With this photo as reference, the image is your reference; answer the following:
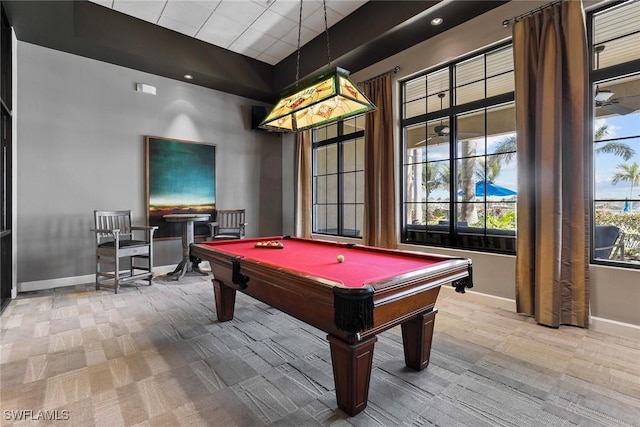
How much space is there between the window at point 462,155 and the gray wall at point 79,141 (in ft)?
11.9

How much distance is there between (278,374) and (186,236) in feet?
11.4

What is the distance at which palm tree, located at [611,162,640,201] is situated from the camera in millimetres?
2770

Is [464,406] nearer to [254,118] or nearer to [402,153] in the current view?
[402,153]

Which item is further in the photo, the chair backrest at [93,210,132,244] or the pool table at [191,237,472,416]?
the chair backrest at [93,210,132,244]

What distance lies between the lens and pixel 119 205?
468 cm

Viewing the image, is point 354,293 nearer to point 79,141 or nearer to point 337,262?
point 337,262

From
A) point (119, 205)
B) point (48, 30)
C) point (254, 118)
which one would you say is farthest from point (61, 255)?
point (254, 118)

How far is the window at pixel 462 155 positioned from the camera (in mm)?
3648

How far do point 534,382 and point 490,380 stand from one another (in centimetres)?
26

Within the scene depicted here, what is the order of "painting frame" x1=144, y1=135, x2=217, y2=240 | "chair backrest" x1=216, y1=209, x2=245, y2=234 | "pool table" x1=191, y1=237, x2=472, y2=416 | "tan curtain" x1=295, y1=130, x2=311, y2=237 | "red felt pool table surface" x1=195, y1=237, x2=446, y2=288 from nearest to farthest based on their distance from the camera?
1. "pool table" x1=191, y1=237, x2=472, y2=416
2. "red felt pool table surface" x1=195, y1=237, x2=446, y2=288
3. "painting frame" x1=144, y1=135, x2=217, y2=240
4. "chair backrest" x1=216, y1=209, x2=245, y2=234
5. "tan curtain" x1=295, y1=130, x2=311, y2=237

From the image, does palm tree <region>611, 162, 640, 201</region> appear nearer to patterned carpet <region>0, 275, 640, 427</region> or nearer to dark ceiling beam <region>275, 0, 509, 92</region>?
patterned carpet <region>0, 275, 640, 427</region>

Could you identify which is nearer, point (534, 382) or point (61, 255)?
point (534, 382)

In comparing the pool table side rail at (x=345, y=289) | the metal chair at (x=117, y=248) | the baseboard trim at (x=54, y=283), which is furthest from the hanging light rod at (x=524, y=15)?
the baseboard trim at (x=54, y=283)

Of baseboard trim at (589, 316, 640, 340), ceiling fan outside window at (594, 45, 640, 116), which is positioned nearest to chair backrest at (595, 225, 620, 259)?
baseboard trim at (589, 316, 640, 340)
